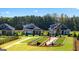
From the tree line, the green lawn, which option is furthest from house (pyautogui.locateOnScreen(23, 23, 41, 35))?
the green lawn

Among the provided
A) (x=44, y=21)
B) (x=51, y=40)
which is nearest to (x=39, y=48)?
(x=51, y=40)

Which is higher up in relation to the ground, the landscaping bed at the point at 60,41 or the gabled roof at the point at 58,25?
the gabled roof at the point at 58,25

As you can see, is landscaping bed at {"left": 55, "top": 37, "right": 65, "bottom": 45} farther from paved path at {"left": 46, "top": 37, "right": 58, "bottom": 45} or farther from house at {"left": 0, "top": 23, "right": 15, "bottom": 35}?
house at {"left": 0, "top": 23, "right": 15, "bottom": 35}

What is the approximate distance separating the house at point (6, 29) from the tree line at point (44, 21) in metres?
0.03

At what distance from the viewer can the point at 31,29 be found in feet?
11.1

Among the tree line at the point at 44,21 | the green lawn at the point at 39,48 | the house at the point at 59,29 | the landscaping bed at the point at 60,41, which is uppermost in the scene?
the tree line at the point at 44,21

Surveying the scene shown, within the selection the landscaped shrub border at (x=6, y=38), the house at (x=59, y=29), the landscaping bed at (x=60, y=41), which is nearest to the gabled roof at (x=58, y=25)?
the house at (x=59, y=29)

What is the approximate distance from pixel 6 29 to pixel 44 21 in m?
0.37

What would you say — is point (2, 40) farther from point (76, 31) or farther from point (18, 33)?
point (76, 31)

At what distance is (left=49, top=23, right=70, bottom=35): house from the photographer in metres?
3.36

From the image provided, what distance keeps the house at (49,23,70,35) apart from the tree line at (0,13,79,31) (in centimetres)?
3

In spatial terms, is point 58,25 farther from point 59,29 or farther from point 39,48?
point 39,48

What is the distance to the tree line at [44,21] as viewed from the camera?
3350 mm

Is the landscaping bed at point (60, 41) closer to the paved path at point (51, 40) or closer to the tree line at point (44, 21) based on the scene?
the paved path at point (51, 40)
